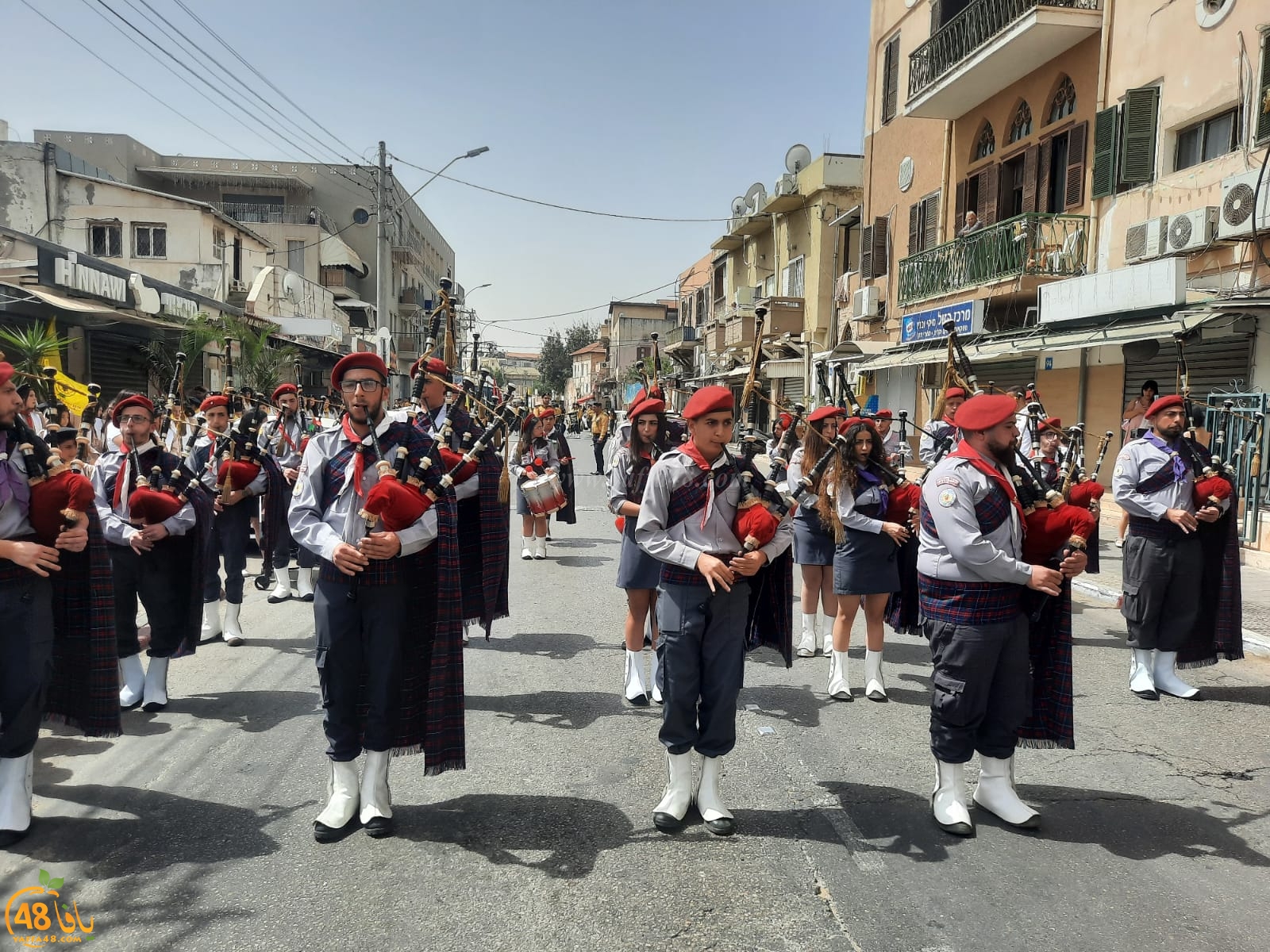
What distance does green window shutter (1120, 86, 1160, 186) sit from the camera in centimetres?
1352

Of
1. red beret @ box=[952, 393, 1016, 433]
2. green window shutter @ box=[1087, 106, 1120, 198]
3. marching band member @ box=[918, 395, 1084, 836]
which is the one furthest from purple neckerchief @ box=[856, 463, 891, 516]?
green window shutter @ box=[1087, 106, 1120, 198]

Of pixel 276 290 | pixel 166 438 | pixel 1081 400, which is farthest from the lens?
pixel 276 290

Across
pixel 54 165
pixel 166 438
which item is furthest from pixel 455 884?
pixel 54 165

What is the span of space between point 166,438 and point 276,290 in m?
23.7

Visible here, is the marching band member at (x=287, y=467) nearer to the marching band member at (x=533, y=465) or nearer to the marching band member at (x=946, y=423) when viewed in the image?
the marching band member at (x=533, y=465)

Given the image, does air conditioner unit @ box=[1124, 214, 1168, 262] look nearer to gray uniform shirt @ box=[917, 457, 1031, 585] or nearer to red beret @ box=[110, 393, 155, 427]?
gray uniform shirt @ box=[917, 457, 1031, 585]

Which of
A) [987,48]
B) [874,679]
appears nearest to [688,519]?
[874,679]

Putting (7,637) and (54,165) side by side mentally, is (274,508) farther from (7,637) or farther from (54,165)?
(54,165)

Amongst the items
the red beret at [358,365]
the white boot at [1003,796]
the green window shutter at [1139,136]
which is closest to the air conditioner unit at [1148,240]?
the green window shutter at [1139,136]

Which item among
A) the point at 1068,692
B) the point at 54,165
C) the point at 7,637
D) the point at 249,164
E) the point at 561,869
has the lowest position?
the point at 561,869

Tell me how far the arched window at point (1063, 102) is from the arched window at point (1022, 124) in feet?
2.37

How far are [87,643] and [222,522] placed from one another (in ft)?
10.7

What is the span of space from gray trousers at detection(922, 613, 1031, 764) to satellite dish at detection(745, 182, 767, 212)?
105ft

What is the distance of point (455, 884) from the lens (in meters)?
3.46
